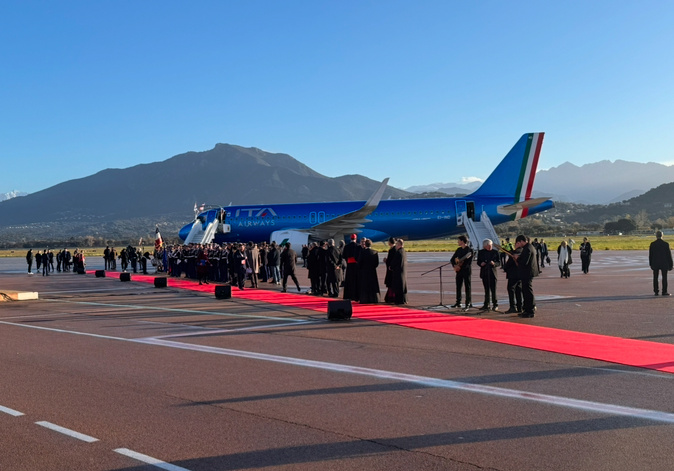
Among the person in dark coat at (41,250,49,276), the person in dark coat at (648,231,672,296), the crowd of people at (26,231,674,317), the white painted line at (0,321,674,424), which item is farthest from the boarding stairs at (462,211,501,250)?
the white painted line at (0,321,674,424)

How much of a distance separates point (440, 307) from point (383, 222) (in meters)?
23.5

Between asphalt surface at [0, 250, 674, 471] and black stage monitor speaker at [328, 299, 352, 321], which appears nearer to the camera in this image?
asphalt surface at [0, 250, 674, 471]

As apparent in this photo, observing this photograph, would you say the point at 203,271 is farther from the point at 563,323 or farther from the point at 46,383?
the point at 46,383

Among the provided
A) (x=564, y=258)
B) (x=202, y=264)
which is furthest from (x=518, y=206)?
(x=202, y=264)

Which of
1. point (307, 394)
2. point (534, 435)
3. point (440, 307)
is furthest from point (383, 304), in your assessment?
point (534, 435)

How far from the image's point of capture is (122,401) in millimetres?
6582

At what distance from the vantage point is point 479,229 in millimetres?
36031

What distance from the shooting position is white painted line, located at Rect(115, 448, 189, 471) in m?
4.63

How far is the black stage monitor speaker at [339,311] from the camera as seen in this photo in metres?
13.0

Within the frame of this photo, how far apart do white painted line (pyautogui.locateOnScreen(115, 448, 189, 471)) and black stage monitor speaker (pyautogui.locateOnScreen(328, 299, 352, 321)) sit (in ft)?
26.6

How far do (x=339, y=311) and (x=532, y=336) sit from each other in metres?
3.98

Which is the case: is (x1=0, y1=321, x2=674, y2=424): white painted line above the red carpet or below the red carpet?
above

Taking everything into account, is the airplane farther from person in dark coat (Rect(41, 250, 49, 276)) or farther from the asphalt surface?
the asphalt surface

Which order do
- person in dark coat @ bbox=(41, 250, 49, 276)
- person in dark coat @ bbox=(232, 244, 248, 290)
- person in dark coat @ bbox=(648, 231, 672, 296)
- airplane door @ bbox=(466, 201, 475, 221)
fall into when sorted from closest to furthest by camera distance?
1. person in dark coat @ bbox=(648, 231, 672, 296)
2. person in dark coat @ bbox=(232, 244, 248, 290)
3. person in dark coat @ bbox=(41, 250, 49, 276)
4. airplane door @ bbox=(466, 201, 475, 221)
